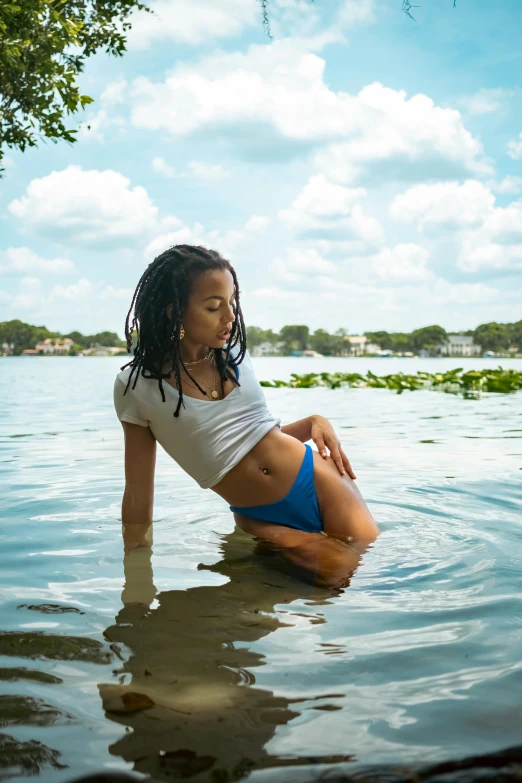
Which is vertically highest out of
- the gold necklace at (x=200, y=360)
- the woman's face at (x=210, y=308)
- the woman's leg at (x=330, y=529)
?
the woman's face at (x=210, y=308)

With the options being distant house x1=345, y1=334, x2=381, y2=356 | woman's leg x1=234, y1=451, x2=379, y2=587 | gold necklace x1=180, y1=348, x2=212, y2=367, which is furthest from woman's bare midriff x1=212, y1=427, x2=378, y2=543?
distant house x1=345, y1=334, x2=381, y2=356

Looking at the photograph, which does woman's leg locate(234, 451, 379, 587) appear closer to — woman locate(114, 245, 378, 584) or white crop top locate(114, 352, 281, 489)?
woman locate(114, 245, 378, 584)

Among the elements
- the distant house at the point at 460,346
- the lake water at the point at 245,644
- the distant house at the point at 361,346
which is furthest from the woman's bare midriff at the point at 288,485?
the distant house at the point at 460,346

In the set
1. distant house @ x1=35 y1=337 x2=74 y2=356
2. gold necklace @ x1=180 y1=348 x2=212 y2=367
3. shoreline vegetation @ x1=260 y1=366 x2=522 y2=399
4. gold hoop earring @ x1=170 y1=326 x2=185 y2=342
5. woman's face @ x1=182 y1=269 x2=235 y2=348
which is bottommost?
shoreline vegetation @ x1=260 y1=366 x2=522 y2=399

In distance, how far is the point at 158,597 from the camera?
245 centimetres

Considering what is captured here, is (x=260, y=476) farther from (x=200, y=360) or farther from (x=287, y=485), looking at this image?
(x=200, y=360)

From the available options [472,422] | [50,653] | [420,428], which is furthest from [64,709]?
[472,422]

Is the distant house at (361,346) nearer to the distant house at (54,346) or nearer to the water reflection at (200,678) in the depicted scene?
the distant house at (54,346)

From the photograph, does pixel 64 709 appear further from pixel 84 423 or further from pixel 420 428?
pixel 84 423

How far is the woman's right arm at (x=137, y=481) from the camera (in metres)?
2.80

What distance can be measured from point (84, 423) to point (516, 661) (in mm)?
8323

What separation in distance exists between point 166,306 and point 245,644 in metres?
1.28

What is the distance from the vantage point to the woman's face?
2662 millimetres

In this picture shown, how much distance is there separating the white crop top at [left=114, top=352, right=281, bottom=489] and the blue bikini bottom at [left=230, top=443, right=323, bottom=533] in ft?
0.73
